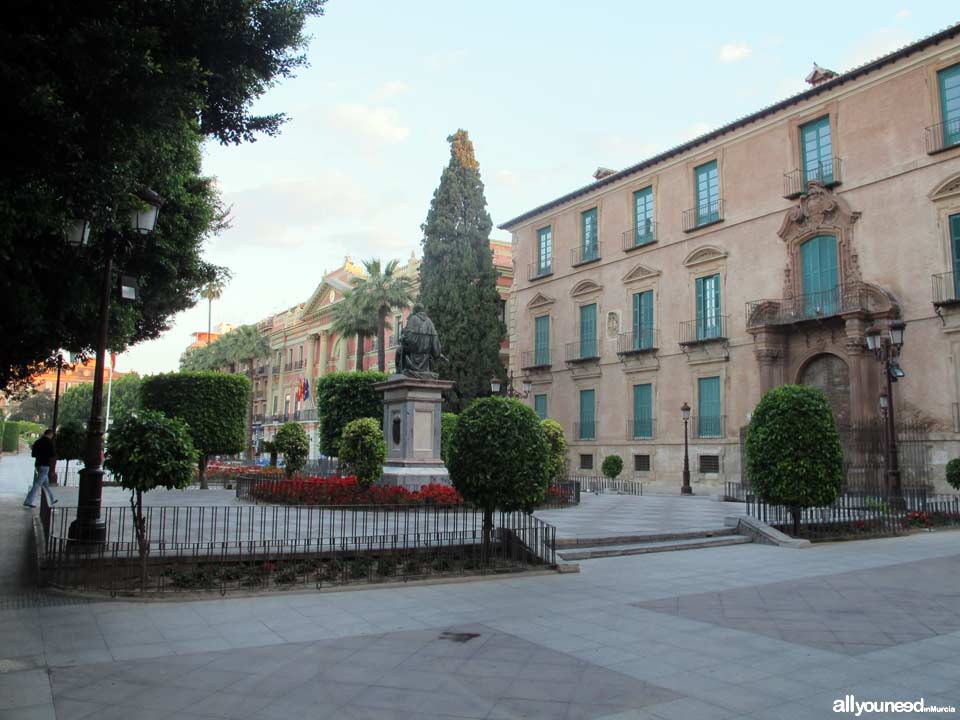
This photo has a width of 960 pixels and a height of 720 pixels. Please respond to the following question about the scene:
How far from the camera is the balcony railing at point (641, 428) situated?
32.9 m

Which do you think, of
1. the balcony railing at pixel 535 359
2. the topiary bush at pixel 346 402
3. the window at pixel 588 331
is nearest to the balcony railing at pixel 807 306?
the window at pixel 588 331

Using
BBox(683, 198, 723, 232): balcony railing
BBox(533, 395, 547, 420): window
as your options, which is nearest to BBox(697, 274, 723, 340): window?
BBox(683, 198, 723, 232): balcony railing

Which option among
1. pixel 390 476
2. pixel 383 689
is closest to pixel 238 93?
pixel 383 689

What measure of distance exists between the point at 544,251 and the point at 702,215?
10037 mm

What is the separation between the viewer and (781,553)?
501 inches

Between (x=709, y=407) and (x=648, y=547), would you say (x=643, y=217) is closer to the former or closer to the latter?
(x=709, y=407)

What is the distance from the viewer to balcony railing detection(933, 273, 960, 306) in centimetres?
2303

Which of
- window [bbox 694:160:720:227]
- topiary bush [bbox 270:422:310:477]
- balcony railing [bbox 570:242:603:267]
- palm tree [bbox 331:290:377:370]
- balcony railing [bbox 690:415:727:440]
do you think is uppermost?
window [bbox 694:160:720:227]

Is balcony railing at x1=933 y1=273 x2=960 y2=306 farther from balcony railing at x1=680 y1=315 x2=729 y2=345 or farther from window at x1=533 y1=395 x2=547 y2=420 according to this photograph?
window at x1=533 y1=395 x2=547 y2=420

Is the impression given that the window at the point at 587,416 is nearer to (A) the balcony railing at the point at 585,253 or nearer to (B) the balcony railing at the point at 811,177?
(A) the balcony railing at the point at 585,253

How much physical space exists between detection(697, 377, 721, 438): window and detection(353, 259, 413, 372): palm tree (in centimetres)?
2259

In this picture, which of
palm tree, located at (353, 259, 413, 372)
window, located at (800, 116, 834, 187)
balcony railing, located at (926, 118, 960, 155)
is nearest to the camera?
balcony railing, located at (926, 118, 960, 155)

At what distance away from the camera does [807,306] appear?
27125mm

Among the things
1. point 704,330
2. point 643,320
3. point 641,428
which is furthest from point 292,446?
point 643,320
